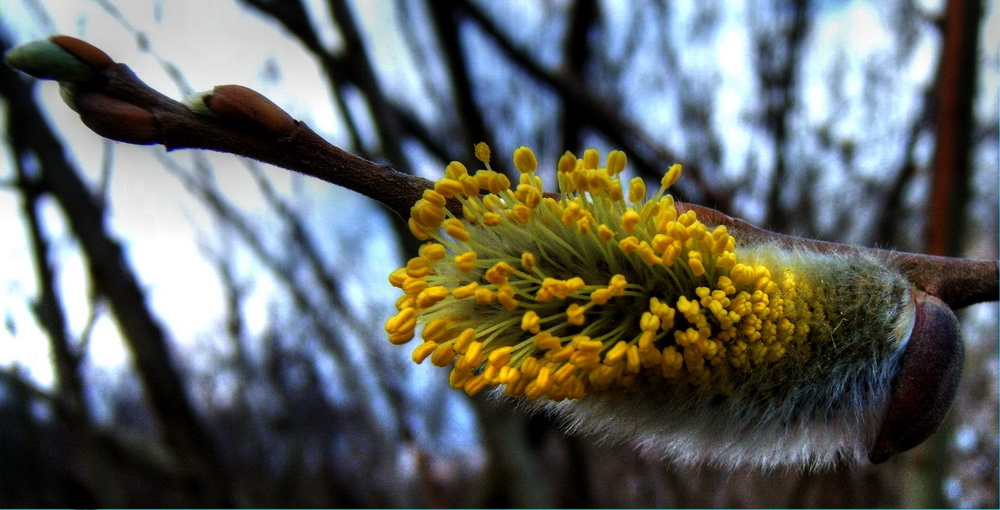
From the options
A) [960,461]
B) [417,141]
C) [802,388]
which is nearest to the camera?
[802,388]

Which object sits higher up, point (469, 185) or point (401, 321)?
point (469, 185)

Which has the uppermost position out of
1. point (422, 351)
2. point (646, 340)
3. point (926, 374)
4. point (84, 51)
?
point (84, 51)

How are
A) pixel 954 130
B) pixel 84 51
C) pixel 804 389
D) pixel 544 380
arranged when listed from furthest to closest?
pixel 954 130, pixel 804 389, pixel 544 380, pixel 84 51

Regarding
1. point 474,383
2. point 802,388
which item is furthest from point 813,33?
point 474,383

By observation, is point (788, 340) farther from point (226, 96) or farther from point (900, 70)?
point (900, 70)

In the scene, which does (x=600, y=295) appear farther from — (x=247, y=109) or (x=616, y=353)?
(x=247, y=109)

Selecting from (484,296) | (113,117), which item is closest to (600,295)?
(484,296)

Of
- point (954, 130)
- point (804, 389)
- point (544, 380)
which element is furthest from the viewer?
point (954, 130)

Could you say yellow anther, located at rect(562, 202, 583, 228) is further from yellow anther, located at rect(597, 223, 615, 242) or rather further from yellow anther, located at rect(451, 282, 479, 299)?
yellow anther, located at rect(451, 282, 479, 299)
